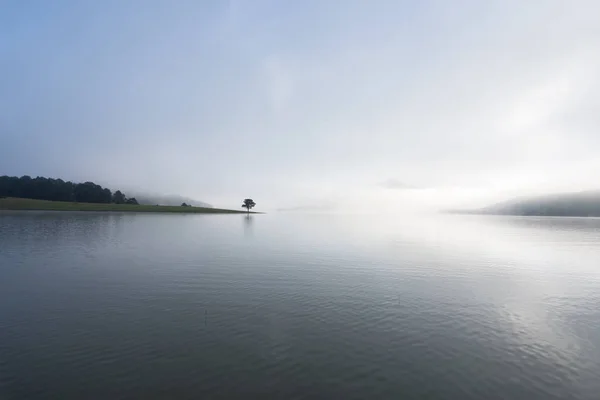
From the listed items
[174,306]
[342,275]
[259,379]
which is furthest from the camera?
[342,275]

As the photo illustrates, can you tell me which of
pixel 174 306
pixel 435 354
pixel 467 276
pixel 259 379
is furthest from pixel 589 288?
pixel 174 306

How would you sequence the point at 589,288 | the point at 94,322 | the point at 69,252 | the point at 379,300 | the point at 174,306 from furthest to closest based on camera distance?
the point at 69,252 → the point at 589,288 → the point at 379,300 → the point at 174,306 → the point at 94,322

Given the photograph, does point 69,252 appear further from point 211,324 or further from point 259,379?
point 259,379

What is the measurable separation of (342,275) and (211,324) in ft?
70.7

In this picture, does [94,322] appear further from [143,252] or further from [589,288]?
[589,288]

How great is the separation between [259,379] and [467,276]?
120ft

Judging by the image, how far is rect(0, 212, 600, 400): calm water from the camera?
50.5 ft

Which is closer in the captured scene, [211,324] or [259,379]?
[259,379]

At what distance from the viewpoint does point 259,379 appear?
1564 cm

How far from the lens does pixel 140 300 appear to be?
27859mm

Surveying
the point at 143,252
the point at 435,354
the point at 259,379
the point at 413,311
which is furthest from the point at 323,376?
the point at 143,252

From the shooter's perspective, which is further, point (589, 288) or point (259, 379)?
point (589, 288)

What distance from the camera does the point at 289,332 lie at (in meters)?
21.7

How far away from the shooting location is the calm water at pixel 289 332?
1539 cm
